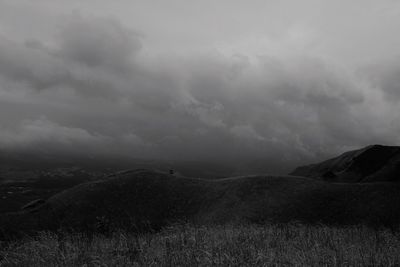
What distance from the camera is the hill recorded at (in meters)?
35.2

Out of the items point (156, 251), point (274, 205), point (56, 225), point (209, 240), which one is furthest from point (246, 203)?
point (156, 251)

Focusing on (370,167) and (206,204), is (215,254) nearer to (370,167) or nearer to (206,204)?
(206,204)

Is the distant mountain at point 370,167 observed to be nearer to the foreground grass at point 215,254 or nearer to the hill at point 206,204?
the hill at point 206,204

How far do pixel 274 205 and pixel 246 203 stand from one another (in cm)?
287

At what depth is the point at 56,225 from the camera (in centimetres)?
3622

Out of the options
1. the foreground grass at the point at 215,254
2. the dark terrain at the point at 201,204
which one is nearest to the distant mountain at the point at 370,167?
the dark terrain at the point at 201,204

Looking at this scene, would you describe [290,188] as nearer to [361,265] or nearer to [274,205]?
[274,205]

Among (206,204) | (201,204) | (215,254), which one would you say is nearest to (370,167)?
(206,204)

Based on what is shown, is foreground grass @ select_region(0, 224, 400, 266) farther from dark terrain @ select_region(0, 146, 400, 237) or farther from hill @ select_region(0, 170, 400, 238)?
hill @ select_region(0, 170, 400, 238)

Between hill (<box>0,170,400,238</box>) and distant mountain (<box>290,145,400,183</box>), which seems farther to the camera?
A: distant mountain (<box>290,145,400,183</box>)

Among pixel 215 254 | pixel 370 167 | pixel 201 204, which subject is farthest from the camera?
pixel 370 167

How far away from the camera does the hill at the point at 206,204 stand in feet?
115

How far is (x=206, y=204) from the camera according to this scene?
133 feet

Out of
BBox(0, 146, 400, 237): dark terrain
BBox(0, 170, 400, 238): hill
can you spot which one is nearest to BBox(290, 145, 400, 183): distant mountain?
BBox(0, 146, 400, 237): dark terrain
